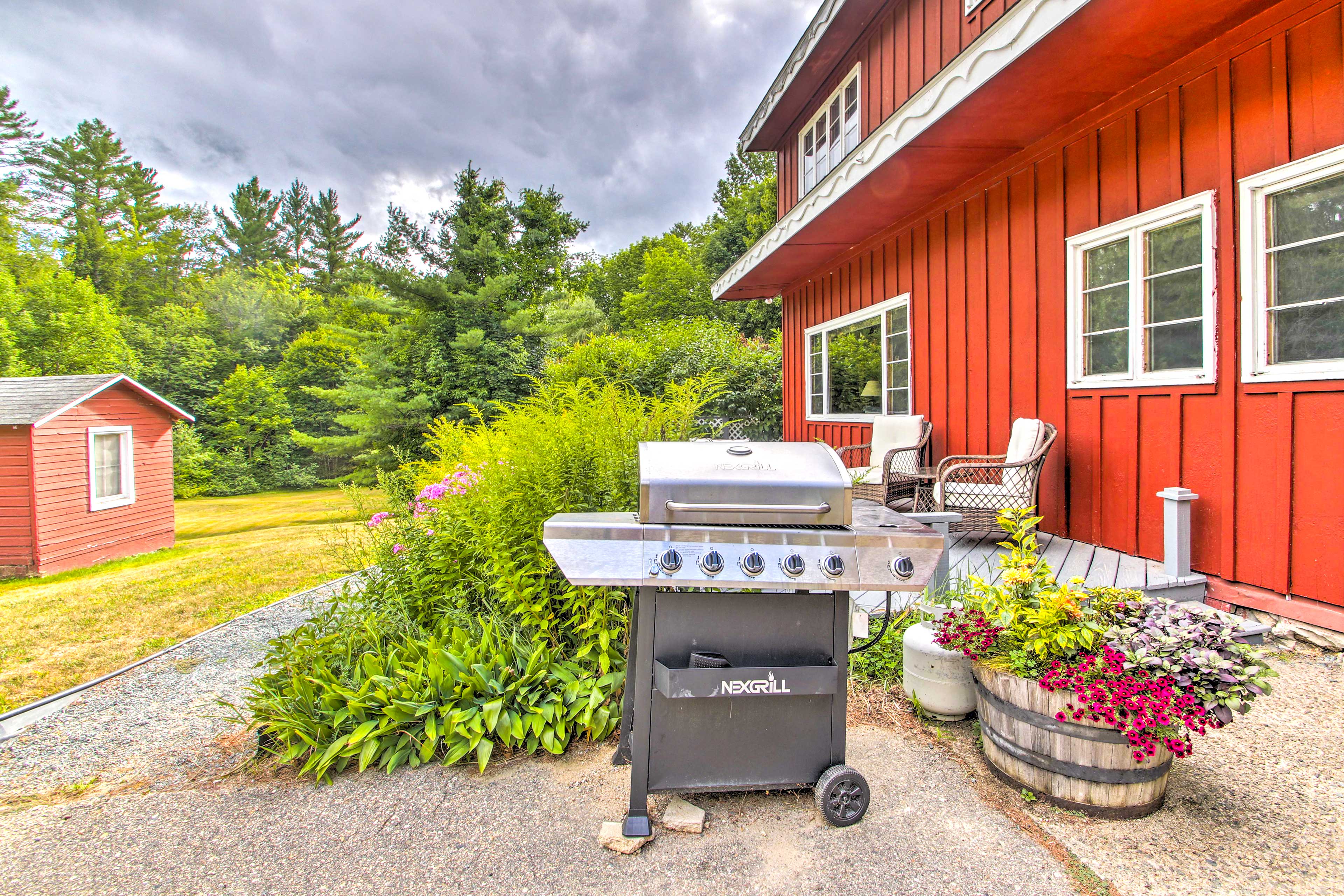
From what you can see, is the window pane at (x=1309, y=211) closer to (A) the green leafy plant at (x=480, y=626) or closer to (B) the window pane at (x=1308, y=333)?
(B) the window pane at (x=1308, y=333)

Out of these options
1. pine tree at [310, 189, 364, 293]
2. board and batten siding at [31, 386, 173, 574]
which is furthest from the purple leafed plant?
pine tree at [310, 189, 364, 293]

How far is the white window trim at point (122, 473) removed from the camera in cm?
929

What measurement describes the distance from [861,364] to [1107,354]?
9.13 ft

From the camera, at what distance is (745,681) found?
1.53 m

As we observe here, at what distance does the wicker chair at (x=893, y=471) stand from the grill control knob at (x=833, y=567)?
2.25 meters

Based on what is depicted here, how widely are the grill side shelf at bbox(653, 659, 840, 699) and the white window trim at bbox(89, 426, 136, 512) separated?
11922 millimetres

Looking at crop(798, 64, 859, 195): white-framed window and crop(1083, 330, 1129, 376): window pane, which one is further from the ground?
crop(798, 64, 859, 195): white-framed window

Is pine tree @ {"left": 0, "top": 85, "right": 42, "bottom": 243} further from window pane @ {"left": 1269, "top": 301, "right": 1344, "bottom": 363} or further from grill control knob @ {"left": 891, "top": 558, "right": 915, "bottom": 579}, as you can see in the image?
window pane @ {"left": 1269, "top": 301, "right": 1344, "bottom": 363}

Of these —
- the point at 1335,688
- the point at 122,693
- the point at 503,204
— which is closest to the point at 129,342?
the point at 503,204

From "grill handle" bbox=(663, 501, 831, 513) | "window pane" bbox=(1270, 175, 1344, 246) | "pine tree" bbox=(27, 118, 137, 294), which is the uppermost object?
"pine tree" bbox=(27, 118, 137, 294)

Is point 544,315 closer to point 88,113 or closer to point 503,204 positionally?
point 503,204

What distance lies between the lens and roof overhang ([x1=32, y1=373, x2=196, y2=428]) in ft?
27.4

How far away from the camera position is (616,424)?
2707 millimetres

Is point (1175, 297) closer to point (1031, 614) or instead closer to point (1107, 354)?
point (1107, 354)
